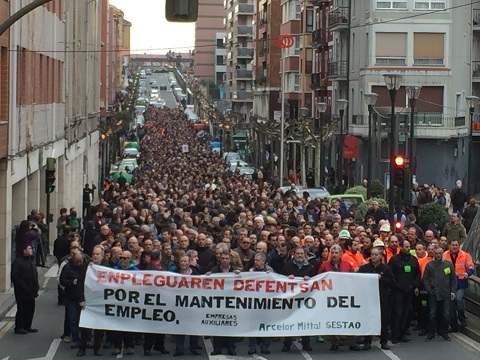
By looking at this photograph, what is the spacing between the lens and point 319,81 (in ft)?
264

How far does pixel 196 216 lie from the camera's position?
3027 centimetres

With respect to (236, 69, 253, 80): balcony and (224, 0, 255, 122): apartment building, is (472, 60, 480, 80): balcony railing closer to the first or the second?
A: (224, 0, 255, 122): apartment building

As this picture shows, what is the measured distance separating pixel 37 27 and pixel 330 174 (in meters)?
30.3

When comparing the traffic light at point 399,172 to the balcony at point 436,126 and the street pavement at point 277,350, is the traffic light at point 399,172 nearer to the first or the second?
the street pavement at point 277,350

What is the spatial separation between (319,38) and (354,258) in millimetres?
58963

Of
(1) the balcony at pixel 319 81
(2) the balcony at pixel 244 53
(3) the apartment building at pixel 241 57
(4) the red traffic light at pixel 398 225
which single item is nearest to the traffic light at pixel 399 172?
(4) the red traffic light at pixel 398 225

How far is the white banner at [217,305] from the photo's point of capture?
62.7 feet

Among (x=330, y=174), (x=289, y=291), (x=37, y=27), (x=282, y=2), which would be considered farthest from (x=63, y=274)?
(x=282, y=2)

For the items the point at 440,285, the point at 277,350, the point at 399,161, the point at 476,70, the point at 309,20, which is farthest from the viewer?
the point at 309,20

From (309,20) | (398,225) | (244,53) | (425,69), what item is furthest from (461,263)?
(244,53)

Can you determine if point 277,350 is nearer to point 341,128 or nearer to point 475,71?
point 341,128

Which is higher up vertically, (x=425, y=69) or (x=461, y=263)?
(x=425, y=69)

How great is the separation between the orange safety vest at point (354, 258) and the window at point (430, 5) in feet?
139

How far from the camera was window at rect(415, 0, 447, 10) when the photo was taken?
205 feet
